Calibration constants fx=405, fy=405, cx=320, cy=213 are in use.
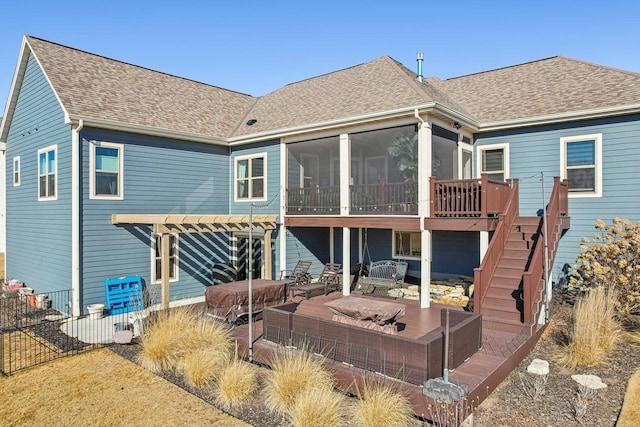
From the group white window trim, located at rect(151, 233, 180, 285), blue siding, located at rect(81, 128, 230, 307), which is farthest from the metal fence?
white window trim, located at rect(151, 233, 180, 285)

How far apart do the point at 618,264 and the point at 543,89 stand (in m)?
5.91

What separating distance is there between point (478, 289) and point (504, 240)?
209 cm

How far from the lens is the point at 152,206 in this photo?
39.7 feet

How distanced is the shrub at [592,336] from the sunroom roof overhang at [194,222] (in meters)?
6.58

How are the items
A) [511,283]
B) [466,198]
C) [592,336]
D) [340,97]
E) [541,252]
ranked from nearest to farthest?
[592,336]
[541,252]
[511,283]
[466,198]
[340,97]

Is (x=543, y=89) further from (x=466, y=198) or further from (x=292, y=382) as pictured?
(x=292, y=382)

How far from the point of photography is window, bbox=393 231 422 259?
43.2ft

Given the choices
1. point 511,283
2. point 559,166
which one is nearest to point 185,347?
point 511,283

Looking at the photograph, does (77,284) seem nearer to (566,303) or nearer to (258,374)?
(258,374)

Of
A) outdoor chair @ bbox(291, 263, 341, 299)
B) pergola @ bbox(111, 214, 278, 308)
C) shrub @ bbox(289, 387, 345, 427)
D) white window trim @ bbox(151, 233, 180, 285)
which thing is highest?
pergola @ bbox(111, 214, 278, 308)

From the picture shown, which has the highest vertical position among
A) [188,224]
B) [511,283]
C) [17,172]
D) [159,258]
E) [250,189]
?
[17,172]

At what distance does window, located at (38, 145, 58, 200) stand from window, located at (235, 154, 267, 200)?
17.7ft

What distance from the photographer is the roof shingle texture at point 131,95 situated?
1127 centimetres

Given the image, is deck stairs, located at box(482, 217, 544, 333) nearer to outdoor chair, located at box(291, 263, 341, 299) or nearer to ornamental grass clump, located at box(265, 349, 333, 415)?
ornamental grass clump, located at box(265, 349, 333, 415)
